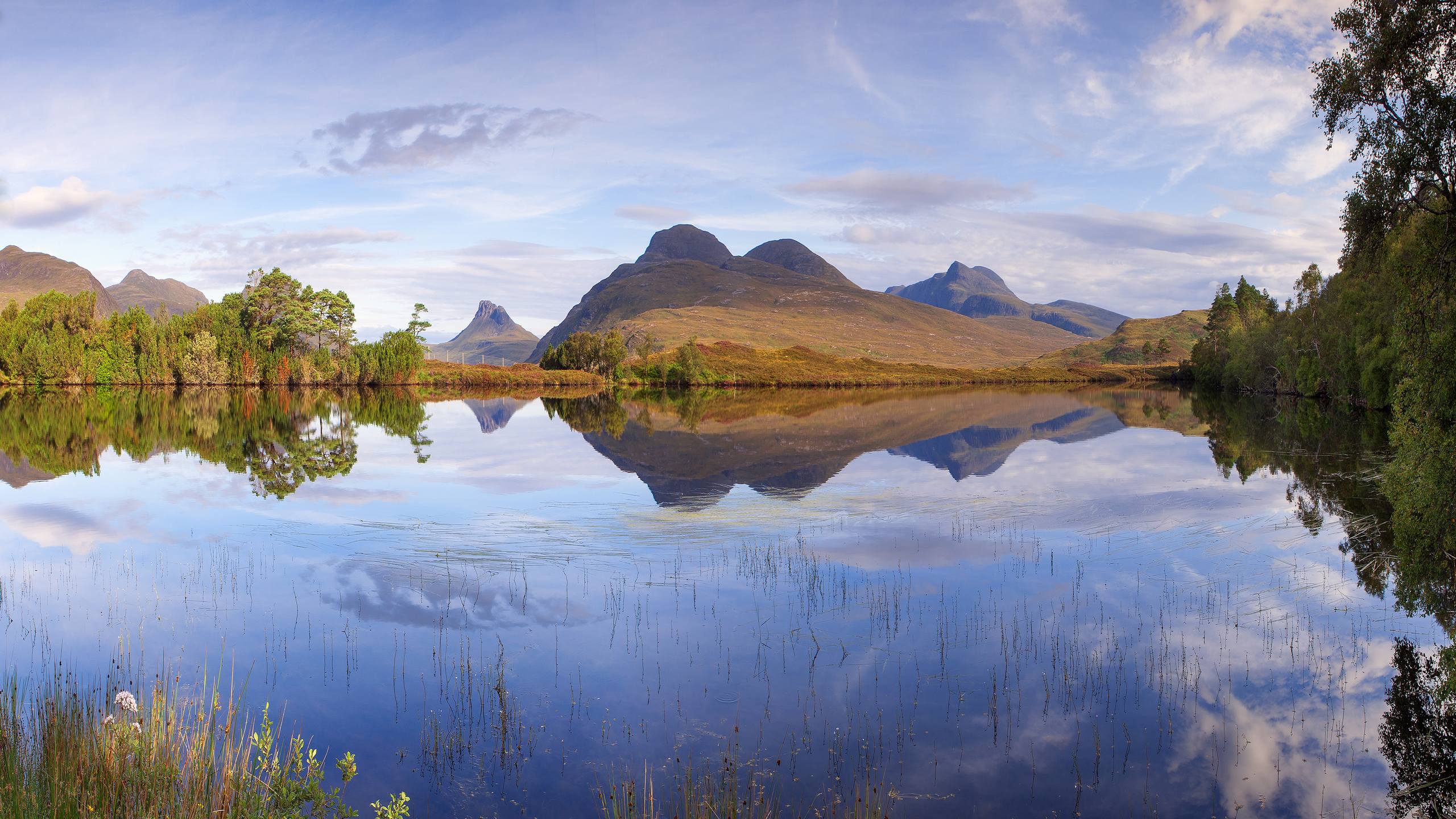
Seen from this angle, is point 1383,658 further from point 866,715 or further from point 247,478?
point 247,478

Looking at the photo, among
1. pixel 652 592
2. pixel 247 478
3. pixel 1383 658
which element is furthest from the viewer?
pixel 247 478

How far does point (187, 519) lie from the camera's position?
902 inches

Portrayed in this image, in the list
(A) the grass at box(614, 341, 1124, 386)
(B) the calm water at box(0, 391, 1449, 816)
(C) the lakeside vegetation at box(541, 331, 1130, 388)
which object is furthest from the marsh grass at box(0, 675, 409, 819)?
(A) the grass at box(614, 341, 1124, 386)

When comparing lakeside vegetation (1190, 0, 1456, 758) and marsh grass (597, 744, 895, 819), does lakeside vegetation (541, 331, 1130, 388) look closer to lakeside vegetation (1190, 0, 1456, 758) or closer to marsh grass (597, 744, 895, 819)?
lakeside vegetation (1190, 0, 1456, 758)

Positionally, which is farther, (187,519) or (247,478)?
(247,478)

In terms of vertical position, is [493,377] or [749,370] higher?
[749,370]

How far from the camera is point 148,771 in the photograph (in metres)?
7.37

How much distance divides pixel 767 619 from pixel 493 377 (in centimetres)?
13178

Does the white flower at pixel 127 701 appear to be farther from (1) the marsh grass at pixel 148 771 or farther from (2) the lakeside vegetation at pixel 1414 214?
(2) the lakeside vegetation at pixel 1414 214

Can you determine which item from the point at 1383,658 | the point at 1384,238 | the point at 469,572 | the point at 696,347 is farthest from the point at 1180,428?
the point at 696,347

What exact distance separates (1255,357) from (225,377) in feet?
417

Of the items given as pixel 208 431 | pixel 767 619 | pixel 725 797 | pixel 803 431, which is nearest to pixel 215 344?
pixel 208 431

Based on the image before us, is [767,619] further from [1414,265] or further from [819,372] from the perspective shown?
[819,372]

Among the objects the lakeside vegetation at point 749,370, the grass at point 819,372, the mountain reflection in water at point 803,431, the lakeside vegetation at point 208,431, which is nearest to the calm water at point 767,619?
the lakeside vegetation at point 208,431
